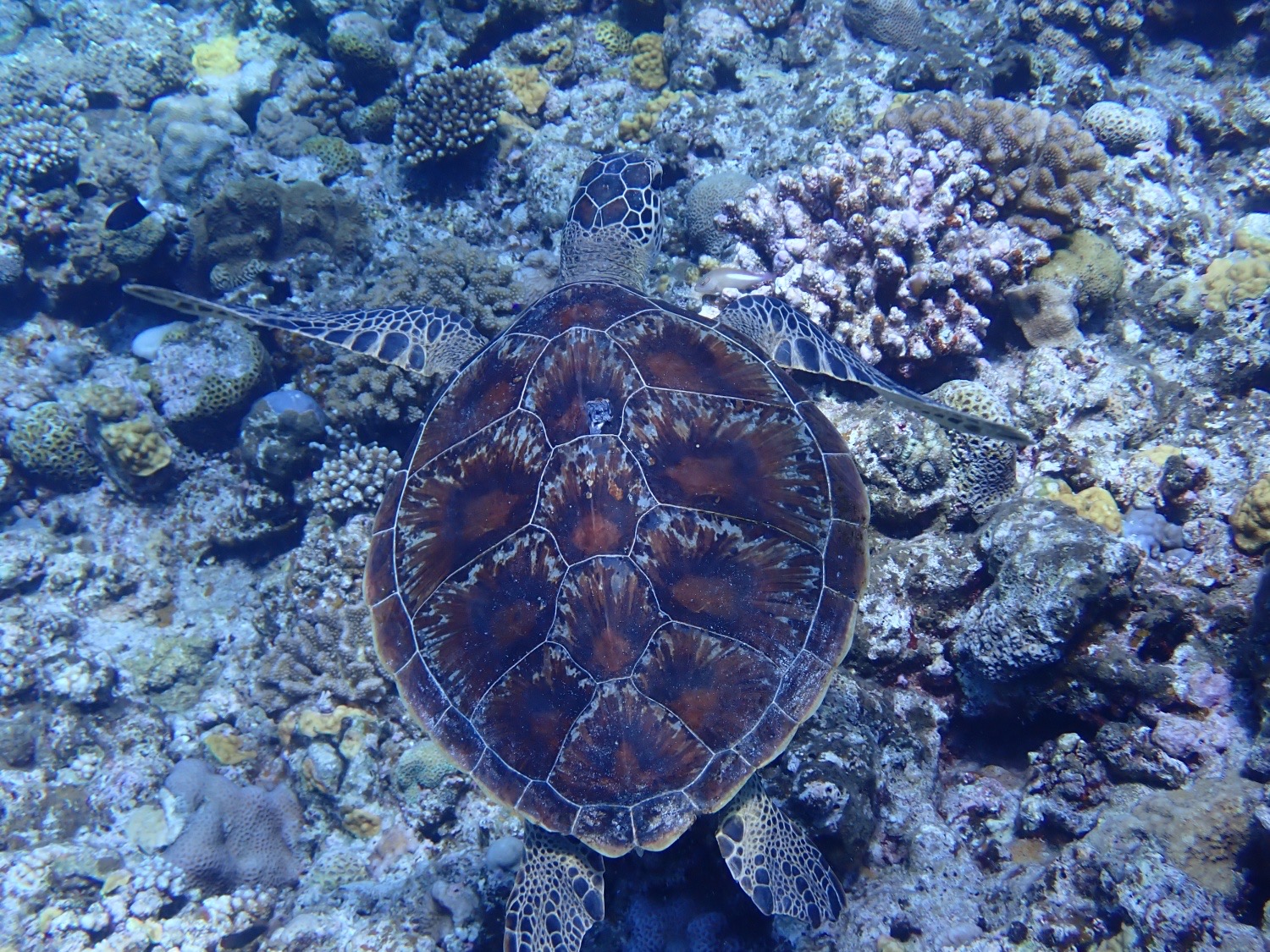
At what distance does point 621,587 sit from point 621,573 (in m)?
0.05

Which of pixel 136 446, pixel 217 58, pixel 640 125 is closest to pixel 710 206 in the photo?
pixel 640 125

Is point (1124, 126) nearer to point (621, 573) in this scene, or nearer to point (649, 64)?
point (649, 64)

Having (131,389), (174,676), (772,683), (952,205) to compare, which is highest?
(952,205)

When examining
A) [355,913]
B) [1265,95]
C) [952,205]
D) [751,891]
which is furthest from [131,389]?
[1265,95]

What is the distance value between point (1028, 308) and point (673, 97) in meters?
3.28

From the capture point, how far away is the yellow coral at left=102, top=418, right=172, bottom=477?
420 centimetres

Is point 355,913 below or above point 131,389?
below

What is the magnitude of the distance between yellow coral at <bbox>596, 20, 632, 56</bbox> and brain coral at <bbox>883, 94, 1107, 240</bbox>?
3036 mm

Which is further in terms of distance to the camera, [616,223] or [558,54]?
[558,54]

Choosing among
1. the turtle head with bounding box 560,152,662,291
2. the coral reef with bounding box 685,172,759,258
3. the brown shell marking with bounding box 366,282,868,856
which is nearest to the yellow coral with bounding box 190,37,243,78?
the turtle head with bounding box 560,152,662,291

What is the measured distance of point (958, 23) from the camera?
16.5ft

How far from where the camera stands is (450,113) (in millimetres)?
4805

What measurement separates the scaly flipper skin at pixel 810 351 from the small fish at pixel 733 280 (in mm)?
354

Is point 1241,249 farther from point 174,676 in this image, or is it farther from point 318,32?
point 318,32
